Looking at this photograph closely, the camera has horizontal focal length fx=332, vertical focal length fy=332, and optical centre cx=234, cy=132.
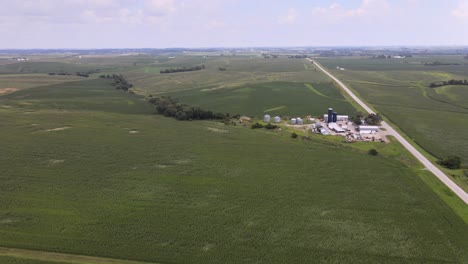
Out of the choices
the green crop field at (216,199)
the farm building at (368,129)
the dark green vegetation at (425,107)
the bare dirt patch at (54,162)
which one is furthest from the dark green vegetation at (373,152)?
the bare dirt patch at (54,162)

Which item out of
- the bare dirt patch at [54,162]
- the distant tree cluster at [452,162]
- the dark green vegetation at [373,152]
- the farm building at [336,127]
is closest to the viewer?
the distant tree cluster at [452,162]

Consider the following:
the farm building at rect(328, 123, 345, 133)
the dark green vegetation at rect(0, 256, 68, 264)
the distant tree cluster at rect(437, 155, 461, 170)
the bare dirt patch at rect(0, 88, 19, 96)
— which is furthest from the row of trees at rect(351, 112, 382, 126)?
the bare dirt patch at rect(0, 88, 19, 96)

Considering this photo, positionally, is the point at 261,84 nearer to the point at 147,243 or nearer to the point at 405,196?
the point at 405,196

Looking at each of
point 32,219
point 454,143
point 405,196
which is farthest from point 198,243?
point 454,143

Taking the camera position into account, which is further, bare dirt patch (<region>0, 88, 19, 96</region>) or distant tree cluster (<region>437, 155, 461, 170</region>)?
bare dirt patch (<region>0, 88, 19, 96</region>)

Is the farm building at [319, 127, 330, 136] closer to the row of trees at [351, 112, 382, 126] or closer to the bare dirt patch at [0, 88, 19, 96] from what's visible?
the row of trees at [351, 112, 382, 126]

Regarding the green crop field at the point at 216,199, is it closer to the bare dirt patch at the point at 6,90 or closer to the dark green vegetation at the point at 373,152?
the dark green vegetation at the point at 373,152

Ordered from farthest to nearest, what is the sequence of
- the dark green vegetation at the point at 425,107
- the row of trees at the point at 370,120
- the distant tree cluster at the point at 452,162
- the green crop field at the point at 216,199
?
the row of trees at the point at 370,120 < the dark green vegetation at the point at 425,107 < the distant tree cluster at the point at 452,162 < the green crop field at the point at 216,199
